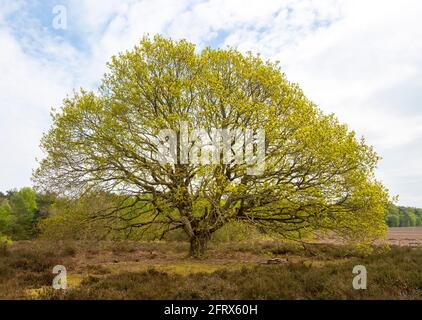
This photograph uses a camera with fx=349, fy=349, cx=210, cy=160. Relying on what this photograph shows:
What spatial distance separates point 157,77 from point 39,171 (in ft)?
24.3

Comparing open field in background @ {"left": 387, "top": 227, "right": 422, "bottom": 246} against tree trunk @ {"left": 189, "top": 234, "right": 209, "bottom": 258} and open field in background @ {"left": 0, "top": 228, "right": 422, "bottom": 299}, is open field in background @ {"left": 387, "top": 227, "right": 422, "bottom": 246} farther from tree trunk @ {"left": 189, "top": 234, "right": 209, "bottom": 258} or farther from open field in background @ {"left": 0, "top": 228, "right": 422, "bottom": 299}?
open field in background @ {"left": 0, "top": 228, "right": 422, "bottom": 299}

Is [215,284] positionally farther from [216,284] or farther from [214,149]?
[214,149]

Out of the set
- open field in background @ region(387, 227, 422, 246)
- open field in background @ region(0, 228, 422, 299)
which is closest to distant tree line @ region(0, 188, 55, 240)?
open field in background @ region(0, 228, 422, 299)

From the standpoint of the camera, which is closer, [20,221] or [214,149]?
[214,149]

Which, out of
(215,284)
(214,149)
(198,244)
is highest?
(214,149)

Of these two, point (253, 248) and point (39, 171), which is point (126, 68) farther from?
point (253, 248)

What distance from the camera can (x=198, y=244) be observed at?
19.7 metres

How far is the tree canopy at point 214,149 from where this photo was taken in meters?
16.0

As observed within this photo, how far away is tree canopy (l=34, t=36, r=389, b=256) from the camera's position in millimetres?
16031

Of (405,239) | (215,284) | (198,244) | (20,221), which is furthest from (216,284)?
(20,221)

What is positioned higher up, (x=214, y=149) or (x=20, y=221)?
(x=214, y=149)

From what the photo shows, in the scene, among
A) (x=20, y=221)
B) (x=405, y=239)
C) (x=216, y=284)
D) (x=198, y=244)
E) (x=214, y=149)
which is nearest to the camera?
(x=216, y=284)

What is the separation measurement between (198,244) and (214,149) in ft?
20.0
